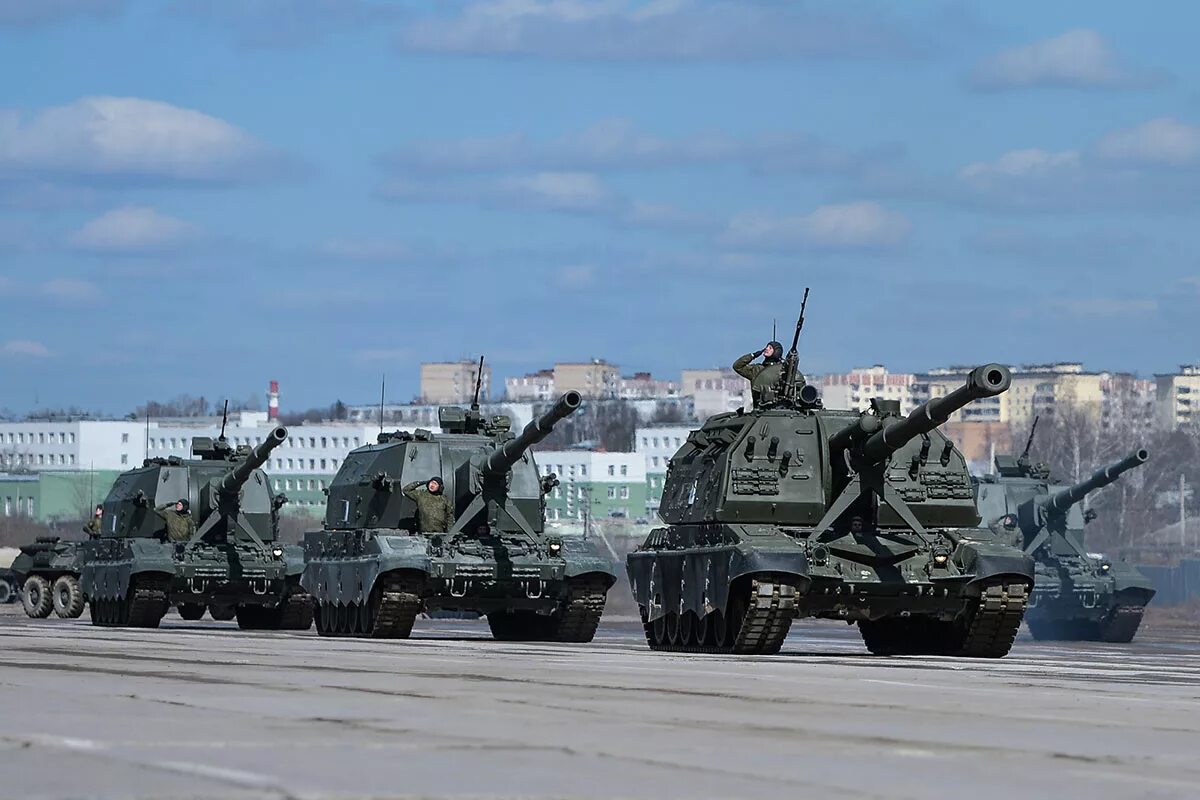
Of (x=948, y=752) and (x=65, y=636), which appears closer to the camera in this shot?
(x=948, y=752)

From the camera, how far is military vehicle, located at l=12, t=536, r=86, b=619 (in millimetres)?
53875

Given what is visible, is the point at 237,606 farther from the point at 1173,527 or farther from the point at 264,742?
the point at 1173,527

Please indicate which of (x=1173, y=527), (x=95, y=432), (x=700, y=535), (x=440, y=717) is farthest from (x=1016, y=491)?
(x=95, y=432)

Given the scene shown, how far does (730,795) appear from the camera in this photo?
33.6 ft

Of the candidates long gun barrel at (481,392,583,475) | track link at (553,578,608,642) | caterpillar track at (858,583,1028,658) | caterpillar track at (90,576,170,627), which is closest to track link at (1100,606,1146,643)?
track link at (553,578,608,642)

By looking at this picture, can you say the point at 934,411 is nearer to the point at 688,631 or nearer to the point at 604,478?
the point at 688,631

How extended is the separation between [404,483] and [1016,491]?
16.2m

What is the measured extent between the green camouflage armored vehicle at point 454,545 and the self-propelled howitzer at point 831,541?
2772 millimetres

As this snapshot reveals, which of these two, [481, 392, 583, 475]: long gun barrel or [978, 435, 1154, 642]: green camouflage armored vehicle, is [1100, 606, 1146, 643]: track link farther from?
[481, 392, 583, 475]: long gun barrel

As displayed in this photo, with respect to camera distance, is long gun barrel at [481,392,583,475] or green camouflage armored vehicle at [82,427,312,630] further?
green camouflage armored vehicle at [82,427,312,630]

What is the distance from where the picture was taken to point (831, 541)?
2894 centimetres

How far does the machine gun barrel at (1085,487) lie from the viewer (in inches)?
1761

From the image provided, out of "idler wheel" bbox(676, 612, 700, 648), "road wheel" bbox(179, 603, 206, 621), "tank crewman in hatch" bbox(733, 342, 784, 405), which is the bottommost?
"road wheel" bbox(179, 603, 206, 621)

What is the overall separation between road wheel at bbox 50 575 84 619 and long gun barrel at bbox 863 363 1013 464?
94.1ft
